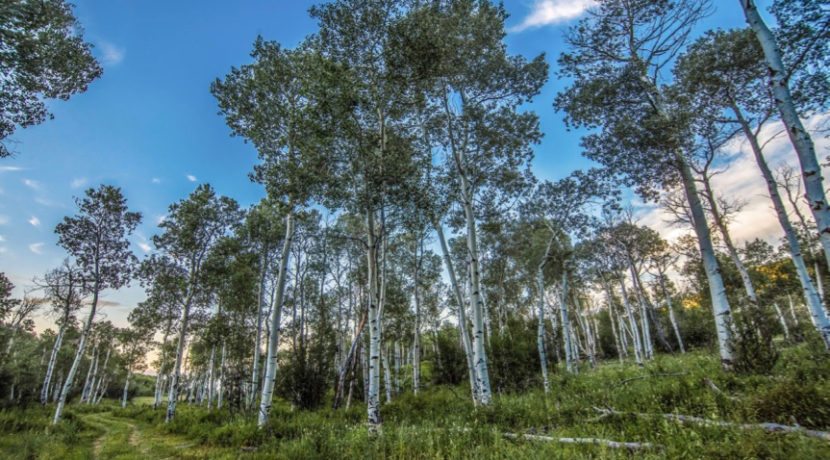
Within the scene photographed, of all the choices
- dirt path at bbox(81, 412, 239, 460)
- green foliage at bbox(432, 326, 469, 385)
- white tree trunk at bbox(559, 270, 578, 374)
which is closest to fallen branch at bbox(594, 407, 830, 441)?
dirt path at bbox(81, 412, 239, 460)

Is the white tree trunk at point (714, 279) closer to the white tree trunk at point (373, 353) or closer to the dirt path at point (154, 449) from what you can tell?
the white tree trunk at point (373, 353)

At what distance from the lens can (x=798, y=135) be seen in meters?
6.58

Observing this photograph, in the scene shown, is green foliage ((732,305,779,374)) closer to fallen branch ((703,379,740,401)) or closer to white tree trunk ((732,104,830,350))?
fallen branch ((703,379,740,401))

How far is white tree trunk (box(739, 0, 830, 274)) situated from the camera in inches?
243

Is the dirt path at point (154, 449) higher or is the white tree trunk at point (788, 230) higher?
the white tree trunk at point (788, 230)

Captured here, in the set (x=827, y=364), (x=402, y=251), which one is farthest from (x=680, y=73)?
(x=402, y=251)

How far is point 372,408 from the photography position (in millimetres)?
8438

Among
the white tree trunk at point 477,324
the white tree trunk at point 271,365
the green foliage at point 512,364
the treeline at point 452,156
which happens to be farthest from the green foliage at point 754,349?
the white tree trunk at point 271,365

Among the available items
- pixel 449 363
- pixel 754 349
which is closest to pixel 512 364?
pixel 449 363

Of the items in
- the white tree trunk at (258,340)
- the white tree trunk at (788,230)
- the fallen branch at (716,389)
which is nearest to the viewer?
the fallen branch at (716,389)

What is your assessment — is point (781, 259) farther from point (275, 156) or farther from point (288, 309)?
point (288, 309)

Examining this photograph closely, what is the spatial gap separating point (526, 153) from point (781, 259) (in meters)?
35.1

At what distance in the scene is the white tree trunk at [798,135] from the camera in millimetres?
6172

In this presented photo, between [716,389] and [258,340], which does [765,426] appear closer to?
[716,389]
